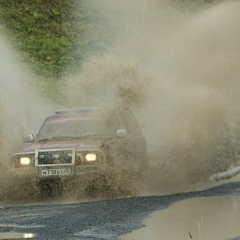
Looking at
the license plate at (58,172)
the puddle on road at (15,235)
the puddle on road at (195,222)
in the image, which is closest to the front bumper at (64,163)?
the license plate at (58,172)

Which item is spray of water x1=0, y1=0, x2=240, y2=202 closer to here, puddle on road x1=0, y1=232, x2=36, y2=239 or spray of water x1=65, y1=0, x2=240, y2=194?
spray of water x1=65, y1=0, x2=240, y2=194

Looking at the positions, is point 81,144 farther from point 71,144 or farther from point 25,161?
→ point 25,161

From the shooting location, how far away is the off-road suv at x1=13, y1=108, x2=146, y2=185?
15.2 metres

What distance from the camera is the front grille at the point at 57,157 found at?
1529cm

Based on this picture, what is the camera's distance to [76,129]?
16.6 meters

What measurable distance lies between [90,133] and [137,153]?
2.80 ft

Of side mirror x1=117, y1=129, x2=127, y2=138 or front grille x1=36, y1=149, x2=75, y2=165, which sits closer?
front grille x1=36, y1=149, x2=75, y2=165

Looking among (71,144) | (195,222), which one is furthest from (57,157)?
(195,222)

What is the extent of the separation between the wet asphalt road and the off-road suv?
884mm

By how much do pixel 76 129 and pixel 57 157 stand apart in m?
1.37

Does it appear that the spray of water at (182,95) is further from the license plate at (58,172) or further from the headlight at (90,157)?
the license plate at (58,172)

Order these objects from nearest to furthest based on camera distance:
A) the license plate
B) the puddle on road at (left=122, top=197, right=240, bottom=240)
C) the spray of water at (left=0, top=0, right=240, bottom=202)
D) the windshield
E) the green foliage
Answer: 1. the puddle on road at (left=122, top=197, right=240, bottom=240)
2. the license plate
3. the windshield
4. the spray of water at (left=0, top=0, right=240, bottom=202)
5. the green foliage

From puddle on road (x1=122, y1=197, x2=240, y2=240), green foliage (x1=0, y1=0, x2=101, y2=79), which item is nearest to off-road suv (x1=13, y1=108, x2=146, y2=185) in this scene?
puddle on road (x1=122, y1=197, x2=240, y2=240)

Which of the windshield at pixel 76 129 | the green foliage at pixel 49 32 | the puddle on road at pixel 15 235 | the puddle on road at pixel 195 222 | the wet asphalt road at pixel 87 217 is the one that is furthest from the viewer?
the green foliage at pixel 49 32
